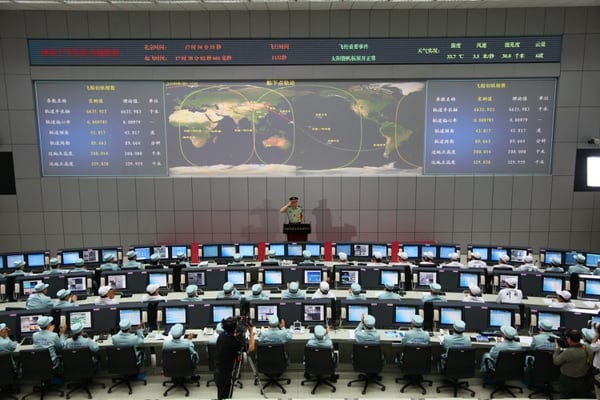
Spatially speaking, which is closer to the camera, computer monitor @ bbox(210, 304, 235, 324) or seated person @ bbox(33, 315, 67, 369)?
seated person @ bbox(33, 315, 67, 369)

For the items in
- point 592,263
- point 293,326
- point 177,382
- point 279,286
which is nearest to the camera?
point 177,382

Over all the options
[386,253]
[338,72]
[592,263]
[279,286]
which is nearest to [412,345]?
[279,286]

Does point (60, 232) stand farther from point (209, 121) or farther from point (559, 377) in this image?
point (559, 377)

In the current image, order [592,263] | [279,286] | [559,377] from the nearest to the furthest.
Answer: [559,377]
[279,286]
[592,263]

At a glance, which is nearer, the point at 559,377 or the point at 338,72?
the point at 559,377

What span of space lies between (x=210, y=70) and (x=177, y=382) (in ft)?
24.8

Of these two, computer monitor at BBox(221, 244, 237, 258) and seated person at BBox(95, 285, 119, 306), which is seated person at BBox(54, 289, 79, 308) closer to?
seated person at BBox(95, 285, 119, 306)

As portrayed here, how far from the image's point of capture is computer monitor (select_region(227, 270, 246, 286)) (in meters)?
8.59

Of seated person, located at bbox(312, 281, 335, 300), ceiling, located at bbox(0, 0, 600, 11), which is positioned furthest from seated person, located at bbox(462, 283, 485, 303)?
ceiling, located at bbox(0, 0, 600, 11)

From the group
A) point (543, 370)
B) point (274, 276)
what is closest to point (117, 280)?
point (274, 276)

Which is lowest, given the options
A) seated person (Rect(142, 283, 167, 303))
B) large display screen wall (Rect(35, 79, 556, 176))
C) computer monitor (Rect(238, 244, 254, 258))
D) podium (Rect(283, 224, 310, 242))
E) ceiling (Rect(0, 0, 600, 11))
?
seated person (Rect(142, 283, 167, 303))

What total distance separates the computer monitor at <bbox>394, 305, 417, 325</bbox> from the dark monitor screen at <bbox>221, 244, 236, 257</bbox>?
4241 millimetres

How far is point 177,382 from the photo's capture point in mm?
6625

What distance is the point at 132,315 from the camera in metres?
7.09
